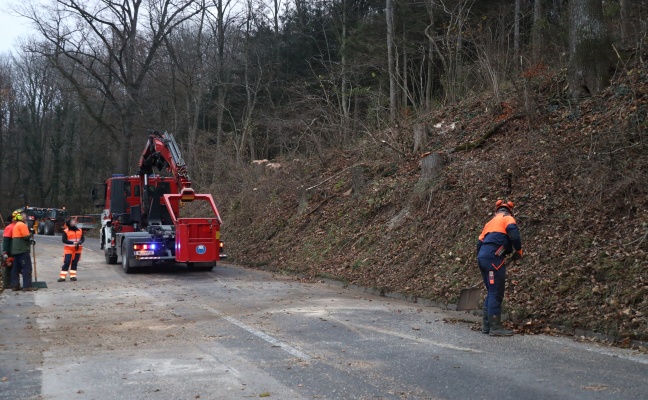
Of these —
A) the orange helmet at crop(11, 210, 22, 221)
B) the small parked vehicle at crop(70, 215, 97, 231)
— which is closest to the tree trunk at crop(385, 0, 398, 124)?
the orange helmet at crop(11, 210, 22, 221)

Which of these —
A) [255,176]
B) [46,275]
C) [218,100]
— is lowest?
[46,275]

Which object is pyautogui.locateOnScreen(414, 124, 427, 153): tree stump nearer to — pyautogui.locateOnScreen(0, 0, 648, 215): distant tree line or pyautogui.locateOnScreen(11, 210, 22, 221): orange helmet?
pyautogui.locateOnScreen(0, 0, 648, 215): distant tree line

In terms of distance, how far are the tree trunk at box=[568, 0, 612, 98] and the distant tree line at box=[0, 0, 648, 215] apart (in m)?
0.03

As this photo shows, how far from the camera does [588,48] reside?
1603cm

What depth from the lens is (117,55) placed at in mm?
38750

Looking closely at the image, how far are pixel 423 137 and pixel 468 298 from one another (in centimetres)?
1077

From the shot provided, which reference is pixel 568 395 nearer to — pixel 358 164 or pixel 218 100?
pixel 358 164

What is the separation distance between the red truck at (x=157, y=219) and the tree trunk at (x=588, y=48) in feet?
32.7

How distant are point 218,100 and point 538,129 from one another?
26668 millimetres

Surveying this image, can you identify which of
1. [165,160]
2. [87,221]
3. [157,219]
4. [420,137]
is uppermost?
[420,137]

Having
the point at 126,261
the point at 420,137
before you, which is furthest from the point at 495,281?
the point at 126,261

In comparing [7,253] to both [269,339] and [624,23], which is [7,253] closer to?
[269,339]

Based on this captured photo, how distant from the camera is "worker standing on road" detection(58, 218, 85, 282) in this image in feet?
58.3

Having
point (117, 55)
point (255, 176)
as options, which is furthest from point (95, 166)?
point (255, 176)
